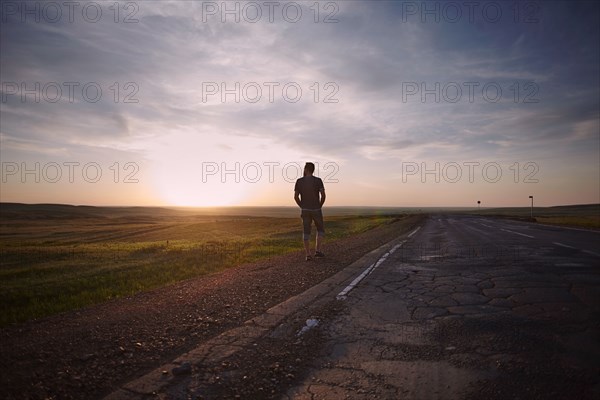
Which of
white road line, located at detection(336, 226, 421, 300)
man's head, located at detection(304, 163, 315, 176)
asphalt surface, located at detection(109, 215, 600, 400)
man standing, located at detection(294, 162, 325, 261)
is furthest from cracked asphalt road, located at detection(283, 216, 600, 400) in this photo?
man's head, located at detection(304, 163, 315, 176)

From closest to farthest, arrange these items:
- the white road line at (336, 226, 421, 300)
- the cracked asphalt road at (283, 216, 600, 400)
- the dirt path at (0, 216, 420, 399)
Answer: the cracked asphalt road at (283, 216, 600, 400) → the dirt path at (0, 216, 420, 399) → the white road line at (336, 226, 421, 300)

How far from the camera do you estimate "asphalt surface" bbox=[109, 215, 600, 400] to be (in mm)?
2721

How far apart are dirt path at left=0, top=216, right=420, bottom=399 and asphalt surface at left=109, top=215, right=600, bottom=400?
33cm

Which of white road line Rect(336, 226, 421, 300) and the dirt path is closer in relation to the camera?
the dirt path

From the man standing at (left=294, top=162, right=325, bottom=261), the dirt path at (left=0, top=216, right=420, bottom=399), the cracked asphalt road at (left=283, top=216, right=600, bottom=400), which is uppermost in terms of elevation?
the man standing at (left=294, top=162, right=325, bottom=261)

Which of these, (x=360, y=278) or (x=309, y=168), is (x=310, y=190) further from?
(x=360, y=278)

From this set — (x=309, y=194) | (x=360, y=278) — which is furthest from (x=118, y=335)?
(x=309, y=194)

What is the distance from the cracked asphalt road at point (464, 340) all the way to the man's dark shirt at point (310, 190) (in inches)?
124

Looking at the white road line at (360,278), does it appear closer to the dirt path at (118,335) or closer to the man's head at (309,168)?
the dirt path at (118,335)

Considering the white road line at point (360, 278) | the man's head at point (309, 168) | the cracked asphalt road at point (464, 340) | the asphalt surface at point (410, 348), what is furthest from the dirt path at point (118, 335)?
the man's head at point (309, 168)

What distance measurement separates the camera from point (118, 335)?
4027mm

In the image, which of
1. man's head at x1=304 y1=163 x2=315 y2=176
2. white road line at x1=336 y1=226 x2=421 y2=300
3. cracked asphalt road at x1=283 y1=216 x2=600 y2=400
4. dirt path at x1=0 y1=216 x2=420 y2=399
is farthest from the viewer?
man's head at x1=304 y1=163 x2=315 y2=176

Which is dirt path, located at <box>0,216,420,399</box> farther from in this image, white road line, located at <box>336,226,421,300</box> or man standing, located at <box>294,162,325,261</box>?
man standing, located at <box>294,162,325,261</box>

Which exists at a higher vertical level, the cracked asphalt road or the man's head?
the man's head
